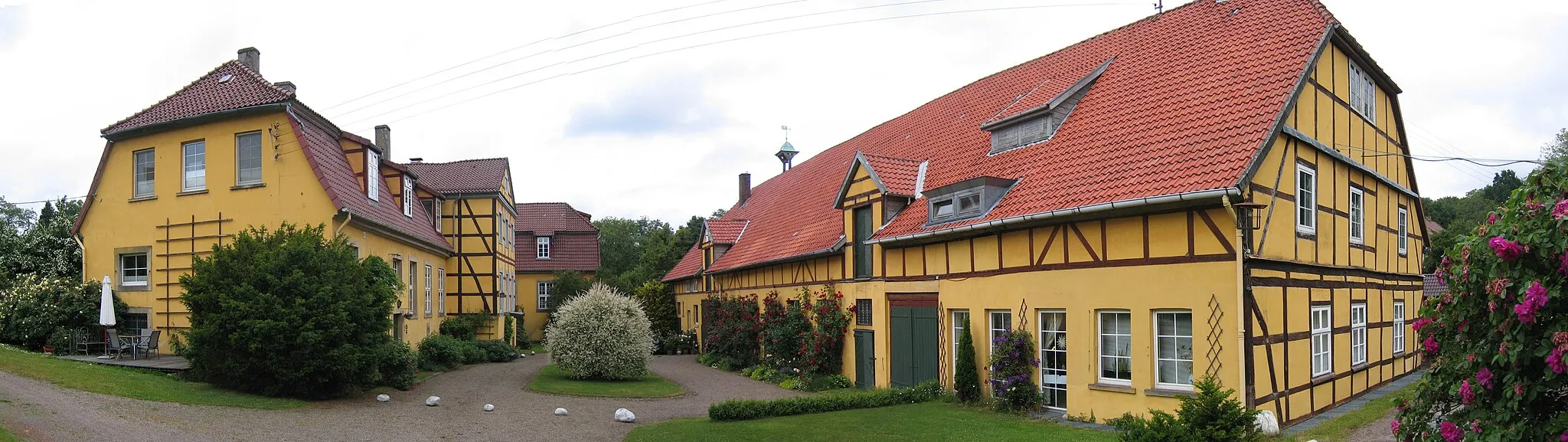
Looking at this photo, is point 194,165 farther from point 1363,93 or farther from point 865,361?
point 1363,93

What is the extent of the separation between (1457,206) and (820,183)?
54.4 metres

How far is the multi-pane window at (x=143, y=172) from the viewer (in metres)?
20.5

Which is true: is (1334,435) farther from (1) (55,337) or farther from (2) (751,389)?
(1) (55,337)

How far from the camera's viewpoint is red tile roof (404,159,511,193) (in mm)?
31391

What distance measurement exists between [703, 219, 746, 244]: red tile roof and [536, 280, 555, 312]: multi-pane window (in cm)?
1372

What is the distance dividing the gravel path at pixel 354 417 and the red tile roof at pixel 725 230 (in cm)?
1325

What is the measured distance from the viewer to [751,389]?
2111cm

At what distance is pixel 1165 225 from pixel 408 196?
20.8 meters

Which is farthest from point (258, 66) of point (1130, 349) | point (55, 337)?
point (1130, 349)

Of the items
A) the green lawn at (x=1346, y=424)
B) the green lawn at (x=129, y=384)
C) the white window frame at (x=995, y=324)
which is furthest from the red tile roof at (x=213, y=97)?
the green lawn at (x=1346, y=424)

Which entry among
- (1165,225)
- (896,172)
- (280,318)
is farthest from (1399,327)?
(280,318)

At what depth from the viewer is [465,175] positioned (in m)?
32.6

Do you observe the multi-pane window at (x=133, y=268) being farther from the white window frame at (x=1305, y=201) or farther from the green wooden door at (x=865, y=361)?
the white window frame at (x=1305, y=201)

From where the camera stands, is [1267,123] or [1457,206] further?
[1457,206]
